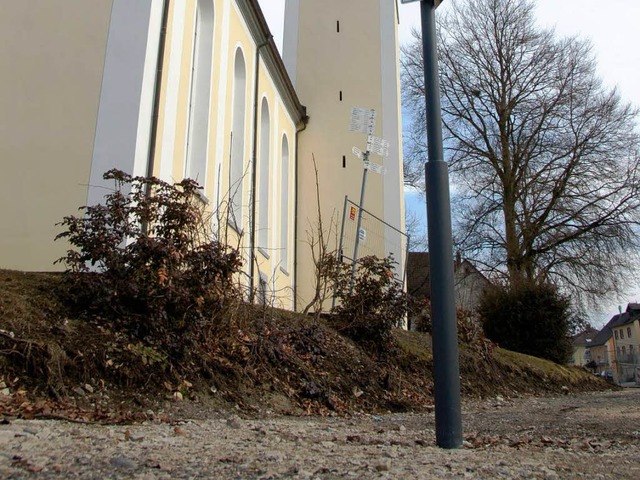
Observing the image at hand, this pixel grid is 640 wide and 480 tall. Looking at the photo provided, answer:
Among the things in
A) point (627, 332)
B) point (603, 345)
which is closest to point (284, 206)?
point (627, 332)

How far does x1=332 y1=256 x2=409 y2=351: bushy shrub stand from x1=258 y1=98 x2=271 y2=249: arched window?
Answer: 6.68 meters

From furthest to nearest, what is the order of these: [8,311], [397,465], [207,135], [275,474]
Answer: [207,135]
[8,311]
[397,465]
[275,474]

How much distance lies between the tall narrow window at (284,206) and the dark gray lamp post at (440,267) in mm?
13577

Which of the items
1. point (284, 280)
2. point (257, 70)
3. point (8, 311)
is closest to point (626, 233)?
point (284, 280)

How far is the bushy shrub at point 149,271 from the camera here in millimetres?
6055

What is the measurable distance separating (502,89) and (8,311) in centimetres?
2363

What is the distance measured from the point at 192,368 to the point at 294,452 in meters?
2.64

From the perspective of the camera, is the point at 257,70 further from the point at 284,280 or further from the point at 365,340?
the point at 365,340

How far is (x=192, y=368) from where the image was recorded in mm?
6086

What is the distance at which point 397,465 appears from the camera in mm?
3277

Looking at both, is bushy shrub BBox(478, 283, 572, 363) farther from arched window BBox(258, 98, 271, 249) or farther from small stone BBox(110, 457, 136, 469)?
small stone BBox(110, 457, 136, 469)

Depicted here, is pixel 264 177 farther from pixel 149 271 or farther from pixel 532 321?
pixel 149 271

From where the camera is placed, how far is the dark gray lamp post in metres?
4.01

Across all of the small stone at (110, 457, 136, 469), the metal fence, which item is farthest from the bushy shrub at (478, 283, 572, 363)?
the small stone at (110, 457, 136, 469)
